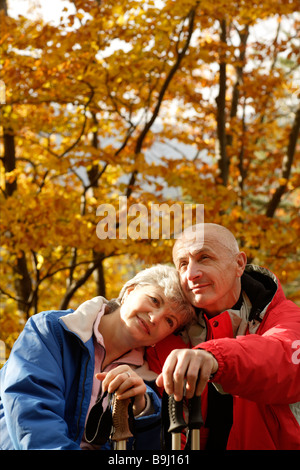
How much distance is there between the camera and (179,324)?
7.73ft

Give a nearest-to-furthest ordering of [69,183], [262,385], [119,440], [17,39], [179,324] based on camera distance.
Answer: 1. [119,440]
2. [262,385]
3. [179,324]
4. [17,39]
5. [69,183]

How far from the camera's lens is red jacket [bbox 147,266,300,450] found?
1769 mm

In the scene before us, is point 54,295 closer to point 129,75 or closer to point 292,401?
point 129,75

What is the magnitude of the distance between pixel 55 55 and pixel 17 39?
0.47 metres

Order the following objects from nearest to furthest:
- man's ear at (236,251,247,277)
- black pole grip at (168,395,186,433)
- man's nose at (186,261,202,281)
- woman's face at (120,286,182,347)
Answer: black pole grip at (168,395,186,433) < woman's face at (120,286,182,347) < man's nose at (186,261,202,281) < man's ear at (236,251,247,277)

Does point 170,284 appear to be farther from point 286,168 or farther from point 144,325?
point 286,168

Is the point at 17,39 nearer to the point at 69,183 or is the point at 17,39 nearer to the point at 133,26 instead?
the point at 133,26

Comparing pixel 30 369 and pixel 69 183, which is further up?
pixel 69 183

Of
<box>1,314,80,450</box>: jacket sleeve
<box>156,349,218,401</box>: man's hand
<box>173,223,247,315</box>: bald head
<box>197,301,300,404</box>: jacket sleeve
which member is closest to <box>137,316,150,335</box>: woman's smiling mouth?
<box>173,223,247,315</box>: bald head

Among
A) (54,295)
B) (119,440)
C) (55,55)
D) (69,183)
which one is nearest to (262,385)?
(119,440)

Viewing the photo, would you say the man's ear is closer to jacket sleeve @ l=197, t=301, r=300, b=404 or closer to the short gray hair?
the short gray hair

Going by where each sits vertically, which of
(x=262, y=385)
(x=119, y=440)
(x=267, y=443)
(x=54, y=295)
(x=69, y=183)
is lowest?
(x=54, y=295)

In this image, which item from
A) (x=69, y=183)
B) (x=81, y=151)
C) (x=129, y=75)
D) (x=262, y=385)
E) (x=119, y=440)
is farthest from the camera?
(x=69, y=183)

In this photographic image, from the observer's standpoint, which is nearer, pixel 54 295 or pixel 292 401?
pixel 292 401
